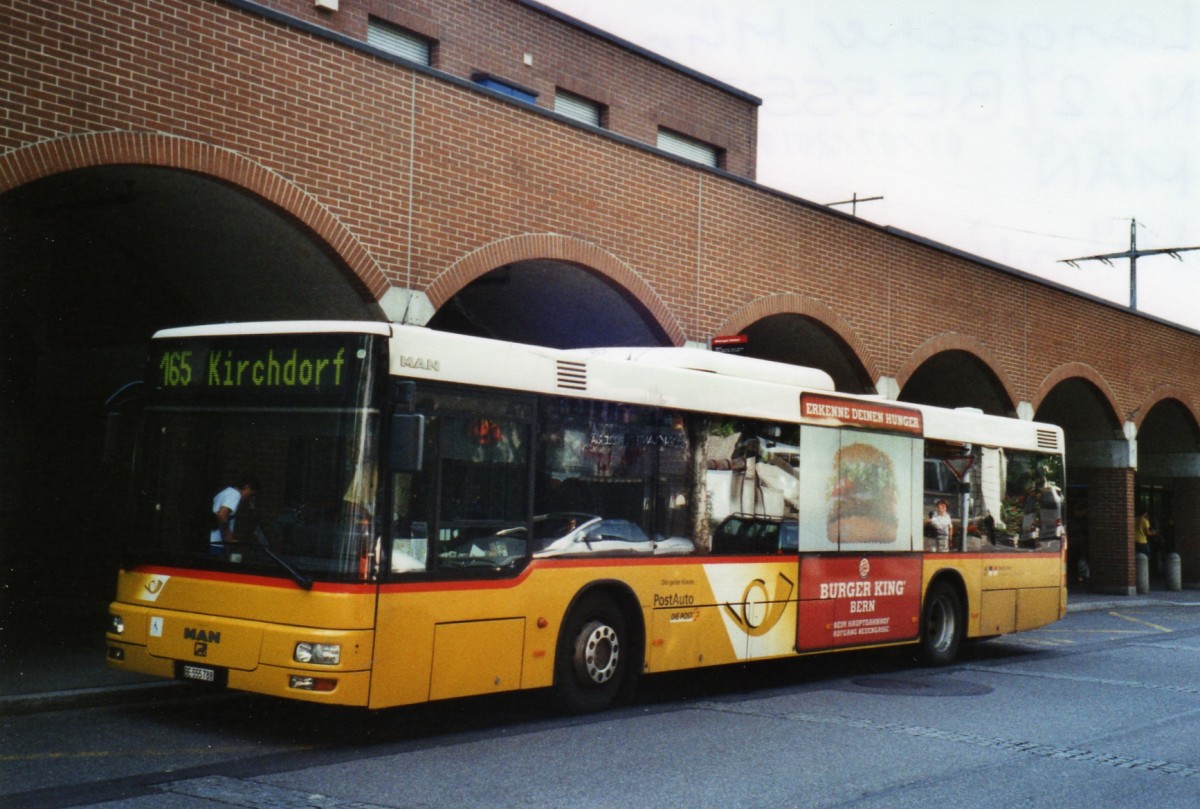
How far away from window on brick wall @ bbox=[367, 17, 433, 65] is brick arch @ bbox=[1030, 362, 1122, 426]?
1262cm

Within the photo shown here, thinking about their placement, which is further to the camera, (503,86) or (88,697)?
(503,86)

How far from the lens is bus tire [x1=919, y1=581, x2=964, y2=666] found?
13805mm

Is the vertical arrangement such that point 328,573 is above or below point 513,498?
below

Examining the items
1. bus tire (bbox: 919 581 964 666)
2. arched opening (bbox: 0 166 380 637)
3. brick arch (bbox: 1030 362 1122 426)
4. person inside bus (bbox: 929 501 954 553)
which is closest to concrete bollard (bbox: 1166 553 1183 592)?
brick arch (bbox: 1030 362 1122 426)

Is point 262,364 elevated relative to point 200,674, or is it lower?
elevated

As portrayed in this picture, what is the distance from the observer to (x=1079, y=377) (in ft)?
82.5

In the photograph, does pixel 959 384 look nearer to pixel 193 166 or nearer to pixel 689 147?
pixel 689 147

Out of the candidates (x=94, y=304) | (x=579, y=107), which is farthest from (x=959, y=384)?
(x=94, y=304)

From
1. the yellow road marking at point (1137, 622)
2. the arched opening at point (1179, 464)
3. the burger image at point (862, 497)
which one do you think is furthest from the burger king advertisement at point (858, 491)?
the arched opening at point (1179, 464)

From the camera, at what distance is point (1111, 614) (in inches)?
898

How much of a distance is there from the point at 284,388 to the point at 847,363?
13031 millimetres

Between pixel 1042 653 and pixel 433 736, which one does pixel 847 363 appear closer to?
pixel 1042 653

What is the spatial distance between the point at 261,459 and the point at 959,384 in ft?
59.4

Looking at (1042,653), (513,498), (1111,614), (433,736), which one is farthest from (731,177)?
(1111,614)
